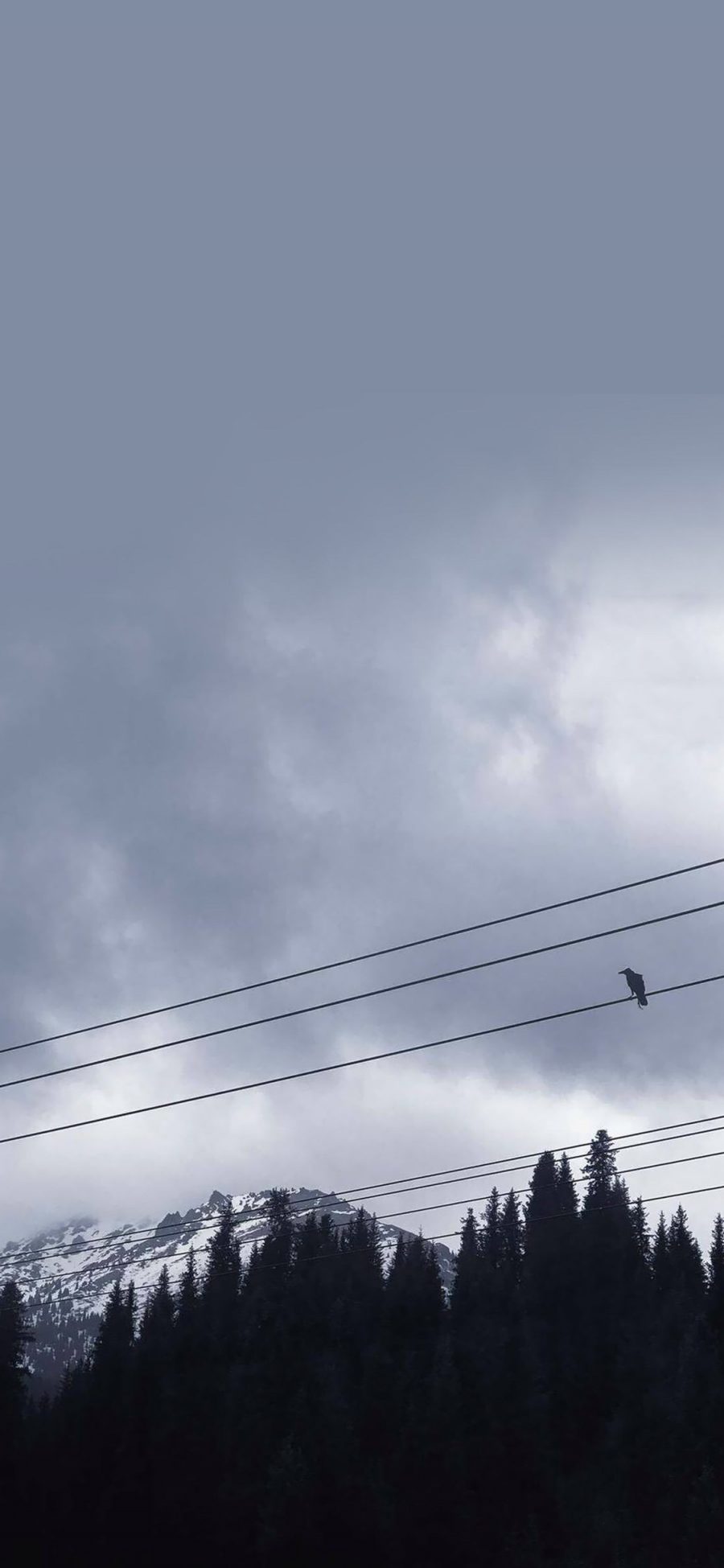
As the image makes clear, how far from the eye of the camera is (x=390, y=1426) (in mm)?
125812

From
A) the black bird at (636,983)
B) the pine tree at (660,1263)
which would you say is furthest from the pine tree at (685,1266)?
the black bird at (636,983)

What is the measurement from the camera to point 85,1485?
395 ft

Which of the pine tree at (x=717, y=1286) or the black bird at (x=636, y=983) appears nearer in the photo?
the black bird at (x=636, y=983)

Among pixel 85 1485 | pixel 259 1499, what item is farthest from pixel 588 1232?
pixel 85 1485

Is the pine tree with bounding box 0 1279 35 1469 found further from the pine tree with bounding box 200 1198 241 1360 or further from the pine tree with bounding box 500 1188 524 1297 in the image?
the pine tree with bounding box 500 1188 524 1297

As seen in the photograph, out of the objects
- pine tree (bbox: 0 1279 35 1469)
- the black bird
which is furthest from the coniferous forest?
the black bird

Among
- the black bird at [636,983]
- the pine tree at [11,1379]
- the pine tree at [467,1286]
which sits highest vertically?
the pine tree at [467,1286]

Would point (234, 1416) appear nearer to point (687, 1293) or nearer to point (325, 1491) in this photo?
point (325, 1491)

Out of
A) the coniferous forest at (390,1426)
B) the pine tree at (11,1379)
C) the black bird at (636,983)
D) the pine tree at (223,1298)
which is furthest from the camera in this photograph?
the pine tree at (223,1298)

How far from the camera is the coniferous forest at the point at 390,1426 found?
114625 mm

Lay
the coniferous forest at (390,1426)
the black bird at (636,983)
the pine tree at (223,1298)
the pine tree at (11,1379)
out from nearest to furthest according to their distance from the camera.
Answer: the black bird at (636,983) → the pine tree at (11,1379) → the coniferous forest at (390,1426) → the pine tree at (223,1298)

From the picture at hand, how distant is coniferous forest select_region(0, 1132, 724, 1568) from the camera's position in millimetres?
114625

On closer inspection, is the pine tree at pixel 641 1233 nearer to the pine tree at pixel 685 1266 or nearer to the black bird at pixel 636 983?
the pine tree at pixel 685 1266

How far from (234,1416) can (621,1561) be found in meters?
36.1
